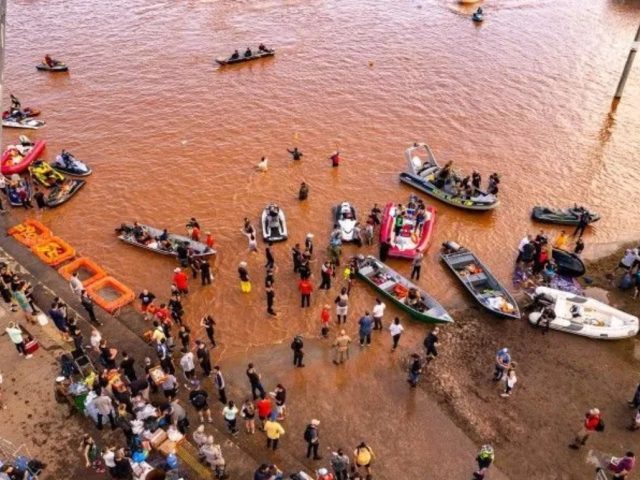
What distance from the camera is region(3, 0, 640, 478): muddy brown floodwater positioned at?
24906mm

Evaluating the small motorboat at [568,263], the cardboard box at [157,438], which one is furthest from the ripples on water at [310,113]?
the cardboard box at [157,438]

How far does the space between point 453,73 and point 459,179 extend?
1539 centimetres

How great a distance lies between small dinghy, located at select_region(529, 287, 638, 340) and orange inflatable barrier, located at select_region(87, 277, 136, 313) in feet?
49.1

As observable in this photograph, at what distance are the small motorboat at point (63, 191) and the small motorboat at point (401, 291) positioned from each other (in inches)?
574

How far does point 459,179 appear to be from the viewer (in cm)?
2697

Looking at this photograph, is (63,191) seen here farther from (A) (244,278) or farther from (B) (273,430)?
(B) (273,430)

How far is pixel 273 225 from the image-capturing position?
24234 millimetres

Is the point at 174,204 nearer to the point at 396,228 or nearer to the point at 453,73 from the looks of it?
the point at 396,228

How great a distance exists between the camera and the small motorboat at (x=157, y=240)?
74.5ft

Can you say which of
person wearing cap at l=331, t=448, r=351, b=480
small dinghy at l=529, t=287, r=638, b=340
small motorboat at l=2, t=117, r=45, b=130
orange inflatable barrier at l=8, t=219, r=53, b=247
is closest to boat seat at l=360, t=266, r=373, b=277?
small dinghy at l=529, t=287, r=638, b=340

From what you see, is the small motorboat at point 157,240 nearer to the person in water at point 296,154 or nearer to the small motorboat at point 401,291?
the small motorboat at point 401,291

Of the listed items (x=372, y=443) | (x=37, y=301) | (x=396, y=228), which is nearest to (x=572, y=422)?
(x=372, y=443)

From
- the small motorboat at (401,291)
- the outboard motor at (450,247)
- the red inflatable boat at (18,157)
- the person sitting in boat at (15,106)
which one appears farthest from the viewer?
the person sitting in boat at (15,106)

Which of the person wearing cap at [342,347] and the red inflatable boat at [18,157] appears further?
the red inflatable boat at [18,157]
